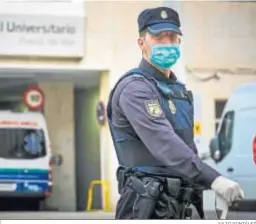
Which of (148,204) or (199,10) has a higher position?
(199,10)

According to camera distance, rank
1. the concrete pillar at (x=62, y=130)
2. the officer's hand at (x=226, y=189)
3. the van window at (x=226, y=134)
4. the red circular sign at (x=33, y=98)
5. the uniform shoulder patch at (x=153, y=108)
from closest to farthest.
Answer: the officer's hand at (x=226, y=189) → the uniform shoulder patch at (x=153, y=108) → the van window at (x=226, y=134) → the red circular sign at (x=33, y=98) → the concrete pillar at (x=62, y=130)

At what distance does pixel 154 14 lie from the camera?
217cm

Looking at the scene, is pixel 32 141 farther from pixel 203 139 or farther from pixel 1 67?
Result: pixel 203 139

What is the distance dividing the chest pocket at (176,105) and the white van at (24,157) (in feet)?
11.8

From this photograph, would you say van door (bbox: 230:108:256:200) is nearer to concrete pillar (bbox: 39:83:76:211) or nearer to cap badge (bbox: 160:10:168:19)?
concrete pillar (bbox: 39:83:76:211)

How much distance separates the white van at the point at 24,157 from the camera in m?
5.85

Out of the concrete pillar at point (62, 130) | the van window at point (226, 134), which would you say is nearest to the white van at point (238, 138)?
the van window at point (226, 134)

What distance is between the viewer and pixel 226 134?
6.36m

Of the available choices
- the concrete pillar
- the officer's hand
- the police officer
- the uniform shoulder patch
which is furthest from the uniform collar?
the concrete pillar

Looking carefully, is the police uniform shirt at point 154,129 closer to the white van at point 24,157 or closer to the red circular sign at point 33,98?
the white van at point 24,157

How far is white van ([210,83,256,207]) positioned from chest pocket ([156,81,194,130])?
2.25 metres

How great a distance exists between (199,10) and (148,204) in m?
3.78
